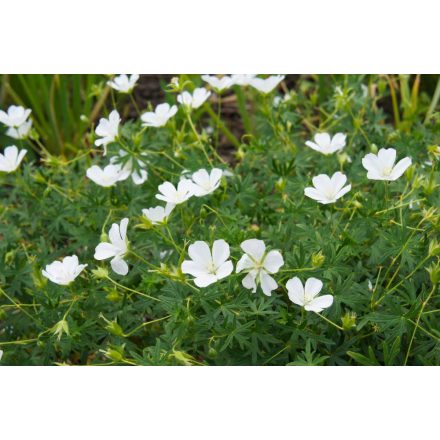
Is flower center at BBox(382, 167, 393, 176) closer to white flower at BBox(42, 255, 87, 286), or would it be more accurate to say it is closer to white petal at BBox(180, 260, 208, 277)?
white petal at BBox(180, 260, 208, 277)

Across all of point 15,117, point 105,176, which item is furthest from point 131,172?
point 15,117

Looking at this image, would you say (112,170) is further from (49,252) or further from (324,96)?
(324,96)

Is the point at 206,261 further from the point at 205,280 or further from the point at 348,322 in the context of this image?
the point at 348,322

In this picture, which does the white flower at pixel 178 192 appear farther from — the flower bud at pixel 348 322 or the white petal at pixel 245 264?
the flower bud at pixel 348 322

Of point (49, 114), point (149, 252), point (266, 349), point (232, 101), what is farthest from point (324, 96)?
point (266, 349)

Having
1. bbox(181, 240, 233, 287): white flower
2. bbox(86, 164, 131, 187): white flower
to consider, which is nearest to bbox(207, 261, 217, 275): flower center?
bbox(181, 240, 233, 287): white flower

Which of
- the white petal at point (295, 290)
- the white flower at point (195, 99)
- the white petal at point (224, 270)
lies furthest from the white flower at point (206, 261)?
the white flower at point (195, 99)
